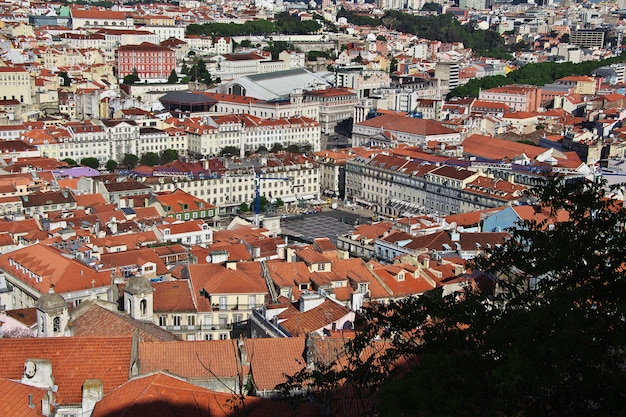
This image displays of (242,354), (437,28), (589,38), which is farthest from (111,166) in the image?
(589,38)

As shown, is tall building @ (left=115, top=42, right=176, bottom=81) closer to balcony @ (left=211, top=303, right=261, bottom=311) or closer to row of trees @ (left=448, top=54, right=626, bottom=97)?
row of trees @ (left=448, top=54, right=626, bottom=97)

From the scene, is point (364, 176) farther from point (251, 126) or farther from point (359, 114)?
point (359, 114)

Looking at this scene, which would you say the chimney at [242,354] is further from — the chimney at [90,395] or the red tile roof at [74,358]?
the chimney at [90,395]

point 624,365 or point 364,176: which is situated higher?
point 624,365

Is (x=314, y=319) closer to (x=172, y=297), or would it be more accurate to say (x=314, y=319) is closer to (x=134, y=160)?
(x=172, y=297)

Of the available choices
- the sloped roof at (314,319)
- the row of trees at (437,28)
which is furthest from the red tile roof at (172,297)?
the row of trees at (437,28)

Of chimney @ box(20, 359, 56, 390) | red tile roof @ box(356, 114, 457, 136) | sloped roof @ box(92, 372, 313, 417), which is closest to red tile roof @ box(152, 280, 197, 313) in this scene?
chimney @ box(20, 359, 56, 390)

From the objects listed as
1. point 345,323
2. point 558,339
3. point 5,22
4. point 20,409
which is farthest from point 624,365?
point 5,22
